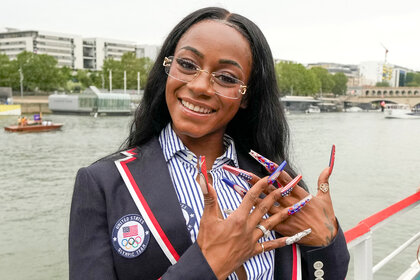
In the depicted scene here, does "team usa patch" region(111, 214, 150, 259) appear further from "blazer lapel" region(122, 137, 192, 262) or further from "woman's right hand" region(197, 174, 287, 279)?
"woman's right hand" region(197, 174, 287, 279)

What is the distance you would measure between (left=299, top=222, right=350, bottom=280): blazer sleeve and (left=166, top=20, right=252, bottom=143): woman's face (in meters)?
0.46

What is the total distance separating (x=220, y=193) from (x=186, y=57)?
1.35 ft

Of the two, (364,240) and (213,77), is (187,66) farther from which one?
(364,240)

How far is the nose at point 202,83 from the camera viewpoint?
1.22 metres

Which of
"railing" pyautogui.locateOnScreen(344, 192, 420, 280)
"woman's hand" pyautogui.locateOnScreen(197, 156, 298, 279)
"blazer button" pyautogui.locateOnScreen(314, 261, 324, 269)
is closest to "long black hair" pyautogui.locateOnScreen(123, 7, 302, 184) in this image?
"blazer button" pyautogui.locateOnScreen(314, 261, 324, 269)

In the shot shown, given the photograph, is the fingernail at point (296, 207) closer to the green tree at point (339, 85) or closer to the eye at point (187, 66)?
the eye at point (187, 66)

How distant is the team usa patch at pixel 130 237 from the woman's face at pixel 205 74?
31 cm

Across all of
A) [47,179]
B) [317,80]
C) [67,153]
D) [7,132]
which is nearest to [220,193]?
[47,179]

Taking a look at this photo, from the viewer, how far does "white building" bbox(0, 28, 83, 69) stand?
7925cm

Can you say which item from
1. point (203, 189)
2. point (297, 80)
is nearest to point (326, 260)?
point (203, 189)

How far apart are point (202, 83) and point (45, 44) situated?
86.8 m

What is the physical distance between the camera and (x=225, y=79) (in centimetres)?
125

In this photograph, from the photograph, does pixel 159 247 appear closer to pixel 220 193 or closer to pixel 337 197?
pixel 220 193

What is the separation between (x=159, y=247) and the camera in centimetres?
110
